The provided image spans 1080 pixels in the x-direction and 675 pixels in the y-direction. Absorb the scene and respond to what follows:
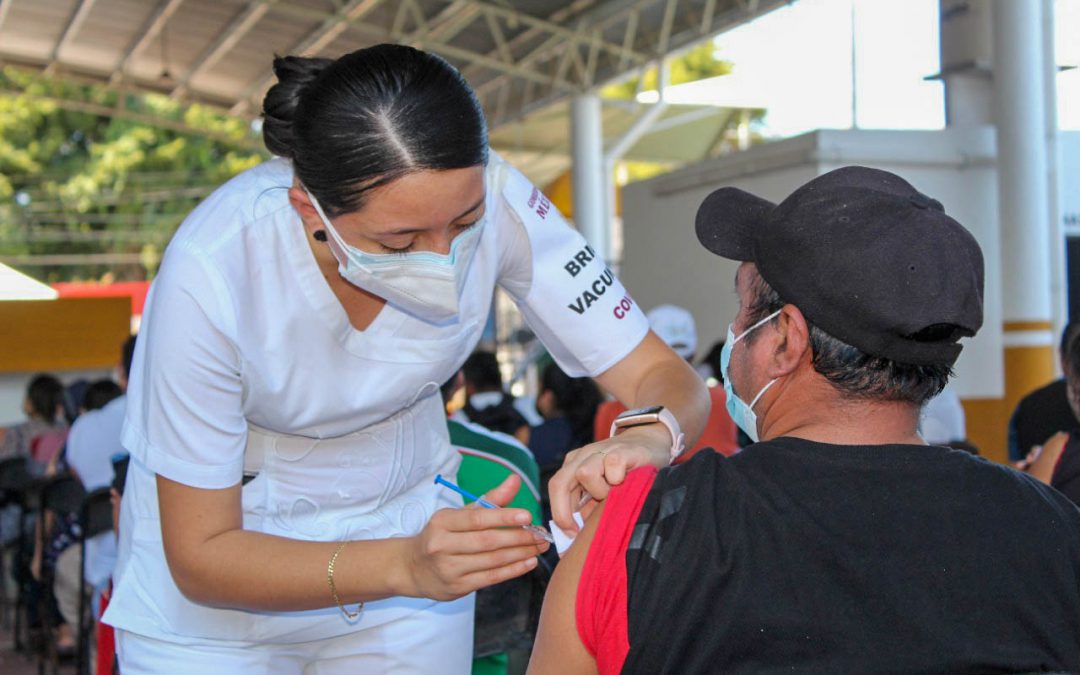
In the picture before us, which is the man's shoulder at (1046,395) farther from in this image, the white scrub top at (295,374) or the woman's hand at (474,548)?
the woman's hand at (474,548)

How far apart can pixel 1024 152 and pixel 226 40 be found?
10.0 meters

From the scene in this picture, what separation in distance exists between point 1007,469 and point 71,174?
2985 centimetres

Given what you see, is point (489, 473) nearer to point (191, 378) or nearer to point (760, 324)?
point (191, 378)

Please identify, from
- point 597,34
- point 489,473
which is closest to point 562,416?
point 489,473

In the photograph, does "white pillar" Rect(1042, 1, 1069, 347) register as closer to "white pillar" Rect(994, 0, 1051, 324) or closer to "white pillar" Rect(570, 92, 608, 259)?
"white pillar" Rect(994, 0, 1051, 324)

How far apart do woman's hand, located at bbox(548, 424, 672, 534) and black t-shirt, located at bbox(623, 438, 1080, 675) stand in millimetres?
74

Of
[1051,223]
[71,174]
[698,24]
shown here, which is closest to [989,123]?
[1051,223]

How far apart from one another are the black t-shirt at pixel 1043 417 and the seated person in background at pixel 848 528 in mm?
3147

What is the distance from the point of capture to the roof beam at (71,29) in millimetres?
13633

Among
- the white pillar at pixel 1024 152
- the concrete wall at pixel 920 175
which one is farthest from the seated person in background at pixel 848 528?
the white pillar at pixel 1024 152

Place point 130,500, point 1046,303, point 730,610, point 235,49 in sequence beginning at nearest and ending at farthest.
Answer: point 730,610 → point 130,500 → point 1046,303 → point 235,49

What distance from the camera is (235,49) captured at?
1498 centimetres

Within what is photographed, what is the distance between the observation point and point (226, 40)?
1451cm

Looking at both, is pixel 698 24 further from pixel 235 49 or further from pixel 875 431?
pixel 875 431
